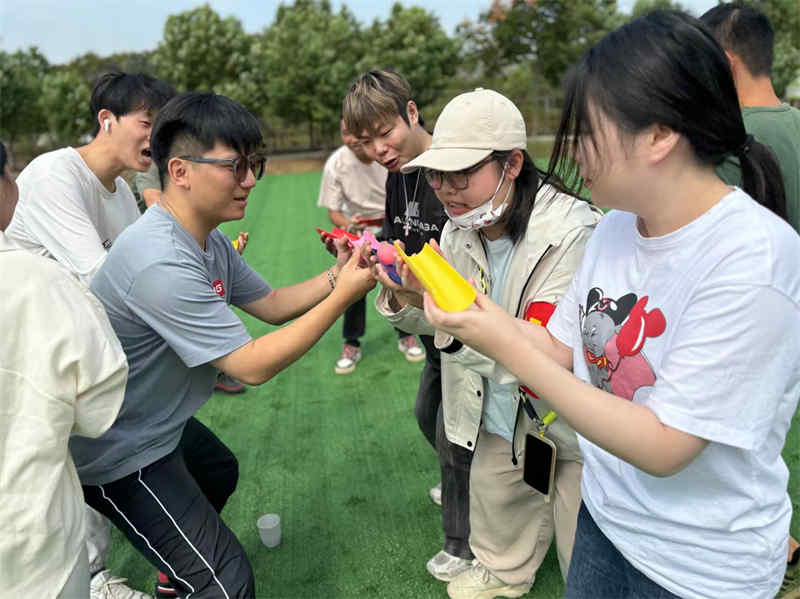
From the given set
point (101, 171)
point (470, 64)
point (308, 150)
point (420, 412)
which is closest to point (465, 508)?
point (420, 412)

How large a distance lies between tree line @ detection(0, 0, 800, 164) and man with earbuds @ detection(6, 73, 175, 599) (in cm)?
2262

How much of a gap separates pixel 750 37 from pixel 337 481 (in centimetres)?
319

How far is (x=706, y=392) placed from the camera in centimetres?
112

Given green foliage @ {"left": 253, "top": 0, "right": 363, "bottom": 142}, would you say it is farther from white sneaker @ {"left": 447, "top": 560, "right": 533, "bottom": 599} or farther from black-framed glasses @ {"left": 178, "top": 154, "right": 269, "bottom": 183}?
white sneaker @ {"left": 447, "top": 560, "right": 533, "bottom": 599}

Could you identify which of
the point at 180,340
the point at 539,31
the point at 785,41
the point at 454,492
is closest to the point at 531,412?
the point at 454,492

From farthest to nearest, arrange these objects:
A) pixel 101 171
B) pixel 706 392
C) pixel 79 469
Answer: pixel 101 171
pixel 79 469
pixel 706 392

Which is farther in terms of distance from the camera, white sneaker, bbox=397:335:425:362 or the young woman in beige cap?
white sneaker, bbox=397:335:425:362

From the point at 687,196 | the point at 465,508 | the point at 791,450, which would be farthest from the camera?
the point at 791,450

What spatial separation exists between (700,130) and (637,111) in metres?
0.13

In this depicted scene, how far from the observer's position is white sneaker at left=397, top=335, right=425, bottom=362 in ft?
16.6

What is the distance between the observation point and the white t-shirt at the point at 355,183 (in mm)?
5242

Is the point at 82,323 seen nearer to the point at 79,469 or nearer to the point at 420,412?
the point at 79,469

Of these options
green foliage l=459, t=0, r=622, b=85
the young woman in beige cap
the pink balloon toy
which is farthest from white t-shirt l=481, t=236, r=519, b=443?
green foliage l=459, t=0, r=622, b=85

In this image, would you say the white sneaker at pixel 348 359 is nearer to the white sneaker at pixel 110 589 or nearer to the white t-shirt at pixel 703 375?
the white sneaker at pixel 110 589
